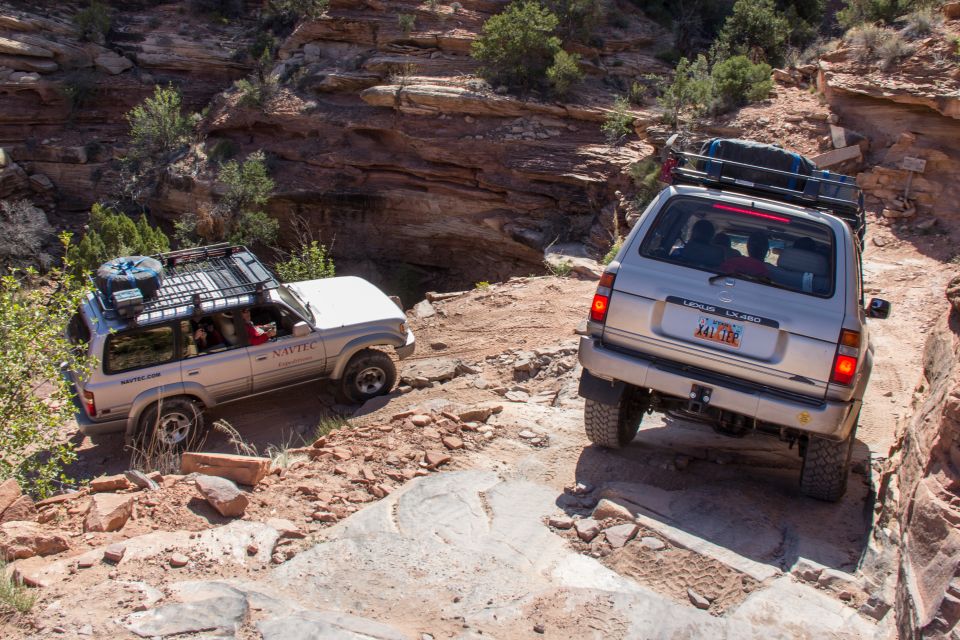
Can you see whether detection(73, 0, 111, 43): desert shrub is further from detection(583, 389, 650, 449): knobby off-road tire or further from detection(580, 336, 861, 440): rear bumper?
detection(580, 336, 861, 440): rear bumper

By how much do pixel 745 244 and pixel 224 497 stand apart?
3.99m

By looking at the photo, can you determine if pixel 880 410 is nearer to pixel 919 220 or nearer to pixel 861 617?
pixel 861 617

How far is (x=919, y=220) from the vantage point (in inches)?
494

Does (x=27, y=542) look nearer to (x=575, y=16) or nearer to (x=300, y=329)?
(x=300, y=329)

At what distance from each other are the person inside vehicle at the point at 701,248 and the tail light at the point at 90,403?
5.91 metres

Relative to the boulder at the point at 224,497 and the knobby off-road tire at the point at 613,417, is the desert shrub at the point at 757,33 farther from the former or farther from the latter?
the boulder at the point at 224,497

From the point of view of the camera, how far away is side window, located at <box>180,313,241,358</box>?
8.35 meters

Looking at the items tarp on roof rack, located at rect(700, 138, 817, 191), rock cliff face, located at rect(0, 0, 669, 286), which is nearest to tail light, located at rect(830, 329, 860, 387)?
tarp on roof rack, located at rect(700, 138, 817, 191)

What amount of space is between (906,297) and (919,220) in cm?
260

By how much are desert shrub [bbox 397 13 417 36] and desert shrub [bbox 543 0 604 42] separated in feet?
11.8

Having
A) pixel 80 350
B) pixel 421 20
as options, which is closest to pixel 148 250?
pixel 421 20

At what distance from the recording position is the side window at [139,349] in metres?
7.98

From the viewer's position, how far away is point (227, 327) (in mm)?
8672

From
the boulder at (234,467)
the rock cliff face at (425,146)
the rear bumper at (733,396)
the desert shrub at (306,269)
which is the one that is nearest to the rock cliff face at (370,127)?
the rock cliff face at (425,146)
